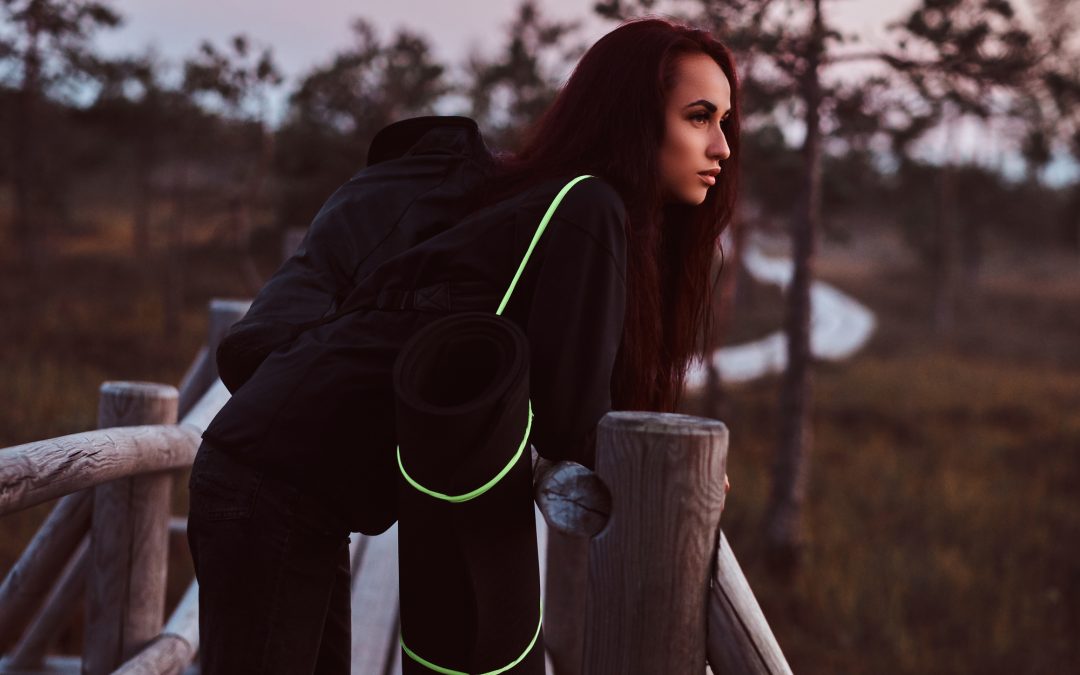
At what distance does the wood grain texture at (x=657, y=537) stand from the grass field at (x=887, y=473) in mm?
5237

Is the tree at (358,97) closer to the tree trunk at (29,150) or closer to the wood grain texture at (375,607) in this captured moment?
the tree trunk at (29,150)

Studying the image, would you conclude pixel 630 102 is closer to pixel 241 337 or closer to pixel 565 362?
pixel 565 362

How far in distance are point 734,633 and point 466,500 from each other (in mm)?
435

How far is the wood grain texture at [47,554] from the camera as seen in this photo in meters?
2.54

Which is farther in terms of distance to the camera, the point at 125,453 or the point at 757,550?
the point at 757,550

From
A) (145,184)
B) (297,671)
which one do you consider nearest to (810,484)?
(297,671)

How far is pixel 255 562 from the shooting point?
1541mm

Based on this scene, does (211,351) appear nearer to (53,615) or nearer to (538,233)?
(53,615)

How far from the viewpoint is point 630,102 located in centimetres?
171

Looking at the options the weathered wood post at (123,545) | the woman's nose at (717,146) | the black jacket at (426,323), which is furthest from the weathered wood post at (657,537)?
the weathered wood post at (123,545)

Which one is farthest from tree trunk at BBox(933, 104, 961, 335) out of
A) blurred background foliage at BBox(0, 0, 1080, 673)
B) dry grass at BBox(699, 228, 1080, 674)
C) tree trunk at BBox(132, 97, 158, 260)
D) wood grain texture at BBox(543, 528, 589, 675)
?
wood grain texture at BBox(543, 528, 589, 675)

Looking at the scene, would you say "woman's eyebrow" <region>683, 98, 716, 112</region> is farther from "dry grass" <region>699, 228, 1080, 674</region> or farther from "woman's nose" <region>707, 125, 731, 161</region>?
"dry grass" <region>699, 228, 1080, 674</region>

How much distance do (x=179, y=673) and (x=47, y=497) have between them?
1118 millimetres

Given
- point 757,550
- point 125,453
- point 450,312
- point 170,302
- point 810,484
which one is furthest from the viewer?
point 170,302
